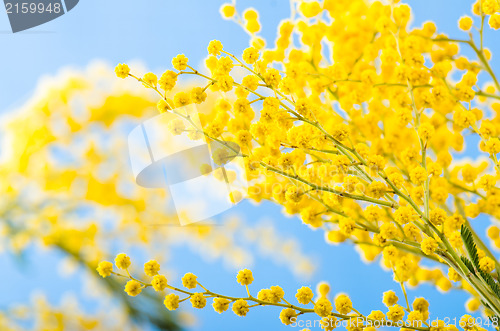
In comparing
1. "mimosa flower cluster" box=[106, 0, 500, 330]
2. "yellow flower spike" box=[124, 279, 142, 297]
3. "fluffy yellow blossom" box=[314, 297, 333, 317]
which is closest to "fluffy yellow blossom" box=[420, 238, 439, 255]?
"mimosa flower cluster" box=[106, 0, 500, 330]

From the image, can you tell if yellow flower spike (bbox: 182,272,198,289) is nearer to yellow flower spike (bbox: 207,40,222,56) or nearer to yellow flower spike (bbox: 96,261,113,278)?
yellow flower spike (bbox: 96,261,113,278)

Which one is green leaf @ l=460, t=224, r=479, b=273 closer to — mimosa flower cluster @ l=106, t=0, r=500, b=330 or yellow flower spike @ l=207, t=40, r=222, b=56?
mimosa flower cluster @ l=106, t=0, r=500, b=330

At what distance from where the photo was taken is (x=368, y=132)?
0.83 metres

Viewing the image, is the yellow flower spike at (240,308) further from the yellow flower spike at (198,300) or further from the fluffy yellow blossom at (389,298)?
the fluffy yellow blossom at (389,298)

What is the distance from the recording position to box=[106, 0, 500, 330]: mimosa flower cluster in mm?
575

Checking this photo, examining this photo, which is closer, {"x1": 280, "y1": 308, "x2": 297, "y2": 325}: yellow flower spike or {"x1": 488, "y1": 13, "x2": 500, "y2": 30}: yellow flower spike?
{"x1": 280, "y1": 308, "x2": 297, "y2": 325}: yellow flower spike

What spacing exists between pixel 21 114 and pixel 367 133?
3.01 feet

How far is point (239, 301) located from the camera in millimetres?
564

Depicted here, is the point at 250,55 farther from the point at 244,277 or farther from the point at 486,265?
the point at 486,265

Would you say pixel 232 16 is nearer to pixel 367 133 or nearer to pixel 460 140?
pixel 367 133

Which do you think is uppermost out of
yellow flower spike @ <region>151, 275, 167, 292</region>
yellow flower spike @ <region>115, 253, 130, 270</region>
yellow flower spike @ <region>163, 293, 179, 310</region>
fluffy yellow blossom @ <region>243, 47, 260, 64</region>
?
fluffy yellow blossom @ <region>243, 47, 260, 64</region>

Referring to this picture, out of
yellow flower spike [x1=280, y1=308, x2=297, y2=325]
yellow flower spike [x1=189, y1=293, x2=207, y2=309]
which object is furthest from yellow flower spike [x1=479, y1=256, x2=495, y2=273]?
yellow flower spike [x1=189, y1=293, x2=207, y2=309]

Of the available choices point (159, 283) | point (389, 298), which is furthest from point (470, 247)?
point (159, 283)

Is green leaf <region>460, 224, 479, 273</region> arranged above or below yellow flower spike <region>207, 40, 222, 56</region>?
below
